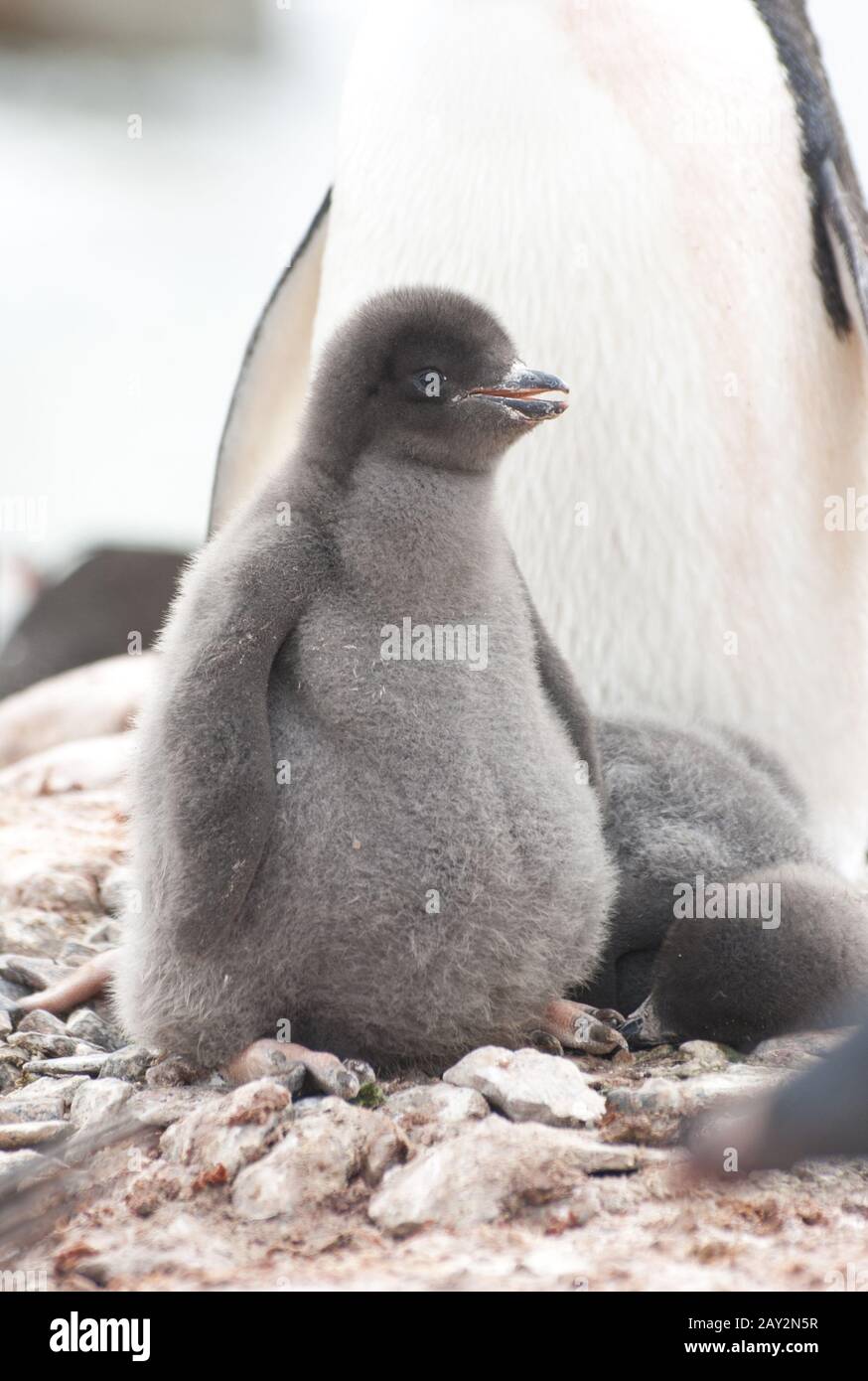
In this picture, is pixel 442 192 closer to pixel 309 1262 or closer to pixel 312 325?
pixel 312 325

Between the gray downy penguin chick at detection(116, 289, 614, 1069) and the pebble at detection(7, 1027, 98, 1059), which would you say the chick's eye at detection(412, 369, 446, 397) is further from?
the pebble at detection(7, 1027, 98, 1059)

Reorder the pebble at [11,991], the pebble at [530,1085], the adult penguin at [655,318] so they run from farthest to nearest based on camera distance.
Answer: the adult penguin at [655,318] < the pebble at [11,991] < the pebble at [530,1085]

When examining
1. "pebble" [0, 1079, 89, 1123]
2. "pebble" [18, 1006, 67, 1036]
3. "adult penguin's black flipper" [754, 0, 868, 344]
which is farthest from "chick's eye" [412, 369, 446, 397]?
"adult penguin's black flipper" [754, 0, 868, 344]

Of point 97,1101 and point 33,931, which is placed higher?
point 33,931

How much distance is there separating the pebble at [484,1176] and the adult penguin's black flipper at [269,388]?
6.21 ft

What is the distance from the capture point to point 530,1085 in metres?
1.47

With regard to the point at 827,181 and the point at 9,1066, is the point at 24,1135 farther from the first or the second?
the point at 827,181

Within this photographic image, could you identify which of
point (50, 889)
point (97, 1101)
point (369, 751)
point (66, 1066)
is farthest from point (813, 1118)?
point (50, 889)

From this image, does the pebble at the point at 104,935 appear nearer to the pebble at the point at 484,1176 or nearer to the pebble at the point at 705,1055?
the pebble at the point at 705,1055

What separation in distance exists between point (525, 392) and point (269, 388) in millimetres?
1642

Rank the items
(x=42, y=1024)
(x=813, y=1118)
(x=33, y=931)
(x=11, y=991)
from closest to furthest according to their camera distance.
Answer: (x=813, y=1118), (x=42, y=1024), (x=11, y=991), (x=33, y=931)

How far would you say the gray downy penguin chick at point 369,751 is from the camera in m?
1.52

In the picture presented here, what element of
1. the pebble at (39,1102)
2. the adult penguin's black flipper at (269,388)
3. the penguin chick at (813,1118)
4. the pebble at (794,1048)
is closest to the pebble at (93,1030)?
the pebble at (39,1102)
